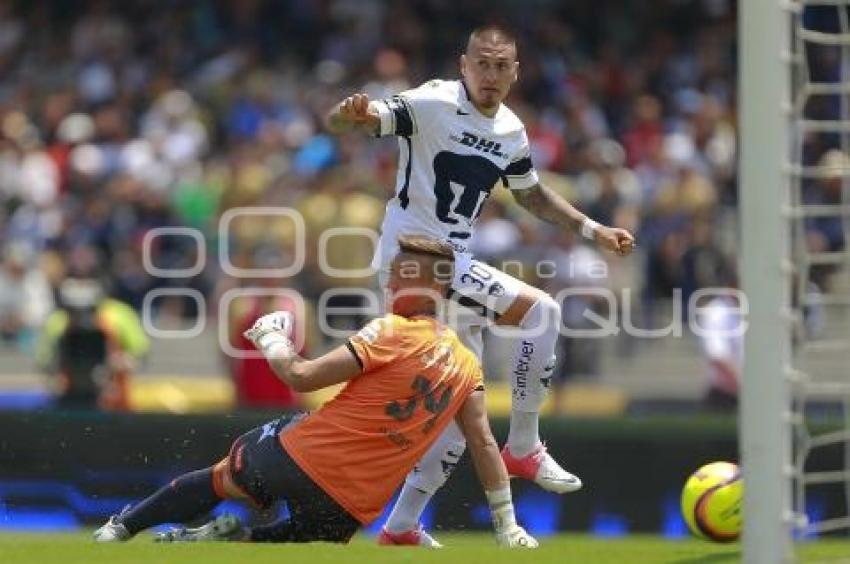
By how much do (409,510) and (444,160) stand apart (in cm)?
180

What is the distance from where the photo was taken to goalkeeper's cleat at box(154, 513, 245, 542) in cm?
973

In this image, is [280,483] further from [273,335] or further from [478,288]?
[478,288]

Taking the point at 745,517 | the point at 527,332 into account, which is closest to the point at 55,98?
the point at 527,332

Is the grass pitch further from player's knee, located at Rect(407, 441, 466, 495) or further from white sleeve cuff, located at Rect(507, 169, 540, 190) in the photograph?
white sleeve cuff, located at Rect(507, 169, 540, 190)

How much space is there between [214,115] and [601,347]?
5134 millimetres

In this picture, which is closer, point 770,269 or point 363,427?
point 770,269

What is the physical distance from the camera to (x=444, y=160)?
1010 cm

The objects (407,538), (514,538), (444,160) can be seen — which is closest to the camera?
(514,538)

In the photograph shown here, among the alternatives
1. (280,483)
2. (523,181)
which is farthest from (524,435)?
(280,483)

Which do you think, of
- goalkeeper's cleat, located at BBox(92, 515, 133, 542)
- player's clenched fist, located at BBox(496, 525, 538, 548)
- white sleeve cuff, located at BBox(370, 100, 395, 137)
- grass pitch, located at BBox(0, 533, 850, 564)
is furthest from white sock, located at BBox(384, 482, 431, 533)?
white sleeve cuff, located at BBox(370, 100, 395, 137)

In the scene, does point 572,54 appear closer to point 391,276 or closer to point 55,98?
point 55,98

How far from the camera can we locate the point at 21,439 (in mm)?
13914

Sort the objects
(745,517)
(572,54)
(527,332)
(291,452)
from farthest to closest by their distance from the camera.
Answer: (572,54)
(527,332)
(291,452)
(745,517)

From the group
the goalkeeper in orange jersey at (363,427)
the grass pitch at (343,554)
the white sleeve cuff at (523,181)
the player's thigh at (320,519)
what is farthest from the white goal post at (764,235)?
the white sleeve cuff at (523,181)
